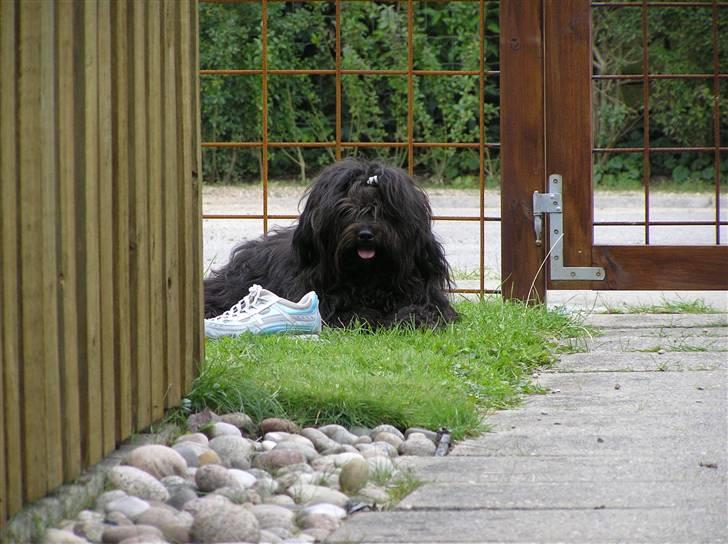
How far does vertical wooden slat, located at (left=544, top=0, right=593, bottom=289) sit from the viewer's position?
5258 millimetres

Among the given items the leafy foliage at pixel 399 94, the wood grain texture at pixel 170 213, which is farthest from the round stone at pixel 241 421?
the leafy foliage at pixel 399 94

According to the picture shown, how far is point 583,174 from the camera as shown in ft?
17.4

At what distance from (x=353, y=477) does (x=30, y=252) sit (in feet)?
2.66

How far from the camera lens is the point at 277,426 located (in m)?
3.06

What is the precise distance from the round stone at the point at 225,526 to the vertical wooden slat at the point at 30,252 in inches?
12.7

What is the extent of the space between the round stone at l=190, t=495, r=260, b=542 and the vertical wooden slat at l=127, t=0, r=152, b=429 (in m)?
0.64

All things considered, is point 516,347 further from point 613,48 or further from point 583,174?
point 613,48

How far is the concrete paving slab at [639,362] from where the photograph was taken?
164 inches

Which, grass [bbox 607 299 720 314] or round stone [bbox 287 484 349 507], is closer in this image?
round stone [bbox 287 484 349 507]

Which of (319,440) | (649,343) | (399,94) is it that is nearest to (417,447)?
(319,440)

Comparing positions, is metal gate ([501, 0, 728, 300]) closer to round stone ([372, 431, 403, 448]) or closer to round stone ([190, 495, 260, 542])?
round stone ([372, 431, 403, 448])

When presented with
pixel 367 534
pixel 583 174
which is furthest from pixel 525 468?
pixel 583 174

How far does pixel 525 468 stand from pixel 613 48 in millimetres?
10628

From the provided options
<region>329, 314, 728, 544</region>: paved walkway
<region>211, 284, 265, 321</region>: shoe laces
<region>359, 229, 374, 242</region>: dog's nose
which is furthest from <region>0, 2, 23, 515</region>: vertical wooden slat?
<region>359, 229, 374, 242</region>: dog's nose
